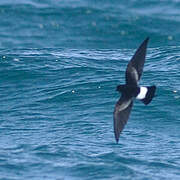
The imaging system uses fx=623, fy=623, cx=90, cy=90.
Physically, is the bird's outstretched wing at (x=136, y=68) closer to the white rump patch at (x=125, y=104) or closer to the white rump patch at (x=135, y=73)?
the white rump patch at (x=135, y=73)

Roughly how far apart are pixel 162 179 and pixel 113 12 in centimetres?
1710

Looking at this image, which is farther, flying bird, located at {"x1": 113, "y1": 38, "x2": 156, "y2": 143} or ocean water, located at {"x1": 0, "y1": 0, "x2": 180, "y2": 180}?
ocean water, located at {"x1": 0, "y1": 0, "x2": 180, "y2": 180}

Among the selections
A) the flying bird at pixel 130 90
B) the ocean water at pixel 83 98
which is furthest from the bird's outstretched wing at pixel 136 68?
the ocean water at pixel 83 98

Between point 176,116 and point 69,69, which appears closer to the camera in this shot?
point 176,116

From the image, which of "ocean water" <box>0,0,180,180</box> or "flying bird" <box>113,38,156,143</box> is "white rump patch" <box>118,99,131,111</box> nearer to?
"flying bird" <box>113,38,156,143</box>

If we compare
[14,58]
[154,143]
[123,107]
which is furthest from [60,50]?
[123,107]

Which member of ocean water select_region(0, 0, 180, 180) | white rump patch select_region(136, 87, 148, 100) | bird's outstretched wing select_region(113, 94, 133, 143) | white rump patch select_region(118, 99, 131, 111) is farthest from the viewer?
ocean water select_region(0, 0, 180, 180)

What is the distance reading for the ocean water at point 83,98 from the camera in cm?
1235

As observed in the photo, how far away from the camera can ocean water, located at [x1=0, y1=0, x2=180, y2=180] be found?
40.5 ft

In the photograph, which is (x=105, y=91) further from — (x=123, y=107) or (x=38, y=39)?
(x=38, y=39)

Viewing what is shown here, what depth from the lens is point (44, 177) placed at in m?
11.6

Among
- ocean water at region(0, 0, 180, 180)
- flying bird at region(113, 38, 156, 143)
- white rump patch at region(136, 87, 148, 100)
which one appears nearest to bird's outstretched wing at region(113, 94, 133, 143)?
flying bird at region(113, 38, 156, 143)

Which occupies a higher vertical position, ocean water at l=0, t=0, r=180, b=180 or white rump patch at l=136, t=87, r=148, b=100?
white rump patch at l=136, t=87, r=148, b=100

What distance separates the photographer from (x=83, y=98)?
16.6 m
